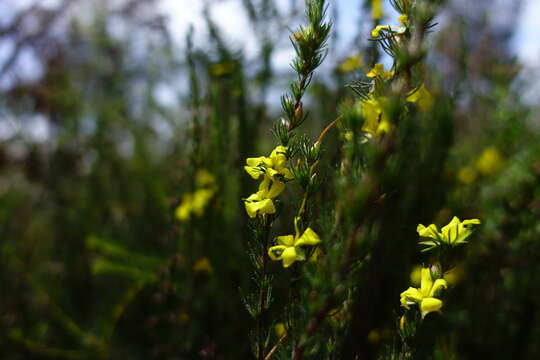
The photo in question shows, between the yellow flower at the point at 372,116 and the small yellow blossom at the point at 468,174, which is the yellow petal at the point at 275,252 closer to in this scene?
the yellow flower at the point at 372,116

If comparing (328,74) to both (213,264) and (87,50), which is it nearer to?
(213,264)

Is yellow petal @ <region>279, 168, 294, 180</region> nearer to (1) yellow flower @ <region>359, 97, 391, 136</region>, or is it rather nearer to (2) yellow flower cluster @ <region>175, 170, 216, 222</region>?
(1) yellow flower @ <region>359, 97, 391, 136</region>

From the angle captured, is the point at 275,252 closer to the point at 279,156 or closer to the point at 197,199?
the point at 279,156

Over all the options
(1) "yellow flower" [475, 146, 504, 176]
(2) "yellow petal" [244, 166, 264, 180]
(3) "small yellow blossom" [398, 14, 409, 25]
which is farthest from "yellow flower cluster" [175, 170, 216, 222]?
(1) "yellow flower" [475, 146, 504, 176]

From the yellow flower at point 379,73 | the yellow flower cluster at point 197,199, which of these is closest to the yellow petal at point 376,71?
the yellow flower at point 379,73

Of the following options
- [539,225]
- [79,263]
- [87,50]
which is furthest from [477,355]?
[87,50]

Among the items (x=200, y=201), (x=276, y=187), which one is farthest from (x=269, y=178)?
(x=200, y=201)

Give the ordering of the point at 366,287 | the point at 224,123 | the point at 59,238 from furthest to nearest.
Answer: the point at 59,238 < the point at 224,123 < the point at 366,287
